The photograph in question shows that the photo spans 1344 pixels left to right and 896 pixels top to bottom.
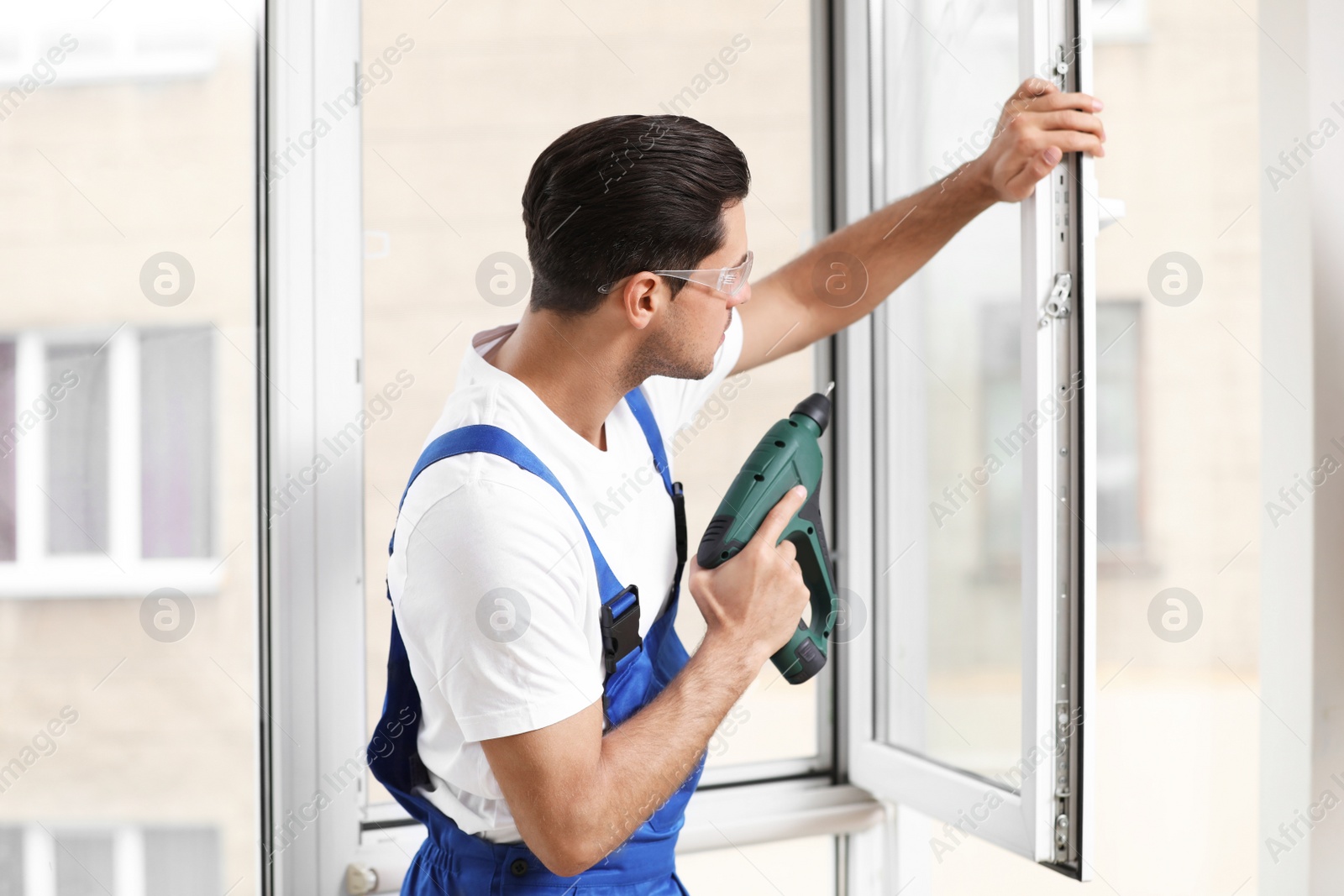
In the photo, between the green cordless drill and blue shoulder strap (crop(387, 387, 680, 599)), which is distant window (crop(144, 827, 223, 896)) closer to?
blue shoulder strap (crop(387, 387, 680, 599))

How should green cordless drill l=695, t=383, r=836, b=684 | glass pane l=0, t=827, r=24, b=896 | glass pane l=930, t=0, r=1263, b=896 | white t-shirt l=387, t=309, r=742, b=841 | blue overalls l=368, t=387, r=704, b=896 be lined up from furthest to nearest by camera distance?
glass pane l=930, t=0, r=1263, b=896 → glass pane l=0, t=827, r=24, b=896 → green cordless drill l=695, t=383, r=836, b=684 → blue overalls l=368, t=387, r=704, b=896 → white t-shirt l=387, t=309, r=742, b=841

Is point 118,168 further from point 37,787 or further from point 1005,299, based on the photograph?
point 1005,299

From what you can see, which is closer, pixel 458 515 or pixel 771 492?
pixel 458 515

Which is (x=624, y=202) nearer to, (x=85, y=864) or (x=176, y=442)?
(x=176, y=442)

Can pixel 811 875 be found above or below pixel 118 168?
below

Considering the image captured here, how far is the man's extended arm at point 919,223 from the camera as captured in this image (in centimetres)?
108

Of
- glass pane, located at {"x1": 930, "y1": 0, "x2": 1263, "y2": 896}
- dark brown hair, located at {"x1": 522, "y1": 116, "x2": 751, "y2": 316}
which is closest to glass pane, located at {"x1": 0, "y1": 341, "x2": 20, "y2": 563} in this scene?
dark brown hair, located at {"x1": 522, "y1": 116, "x2": 751, "y2": 316}

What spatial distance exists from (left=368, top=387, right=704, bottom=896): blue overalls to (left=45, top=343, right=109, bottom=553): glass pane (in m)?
0.49

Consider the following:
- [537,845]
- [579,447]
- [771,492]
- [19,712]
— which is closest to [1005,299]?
[771,492]

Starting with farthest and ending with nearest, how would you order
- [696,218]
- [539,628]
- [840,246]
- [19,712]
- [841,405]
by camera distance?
[841,405], [840,246], [19,712], [696,218], [539,628]

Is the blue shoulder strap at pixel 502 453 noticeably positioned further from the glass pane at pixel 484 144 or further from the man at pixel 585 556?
the glass pane at pixel 484 144

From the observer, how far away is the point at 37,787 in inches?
49.2

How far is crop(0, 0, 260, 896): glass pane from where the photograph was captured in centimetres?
123

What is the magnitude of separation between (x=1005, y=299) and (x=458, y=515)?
909mm
